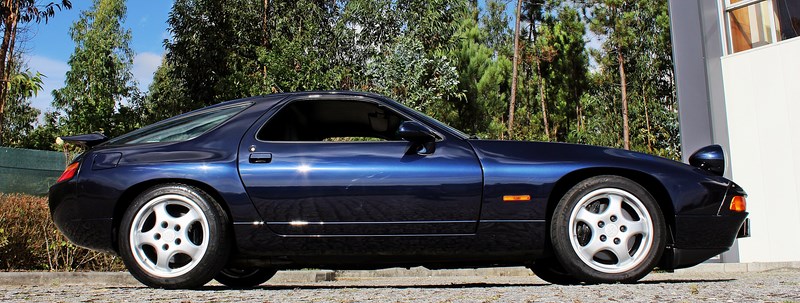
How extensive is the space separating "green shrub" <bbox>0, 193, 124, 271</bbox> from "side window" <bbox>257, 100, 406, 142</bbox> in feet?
16.2

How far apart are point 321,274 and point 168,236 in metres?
5.31

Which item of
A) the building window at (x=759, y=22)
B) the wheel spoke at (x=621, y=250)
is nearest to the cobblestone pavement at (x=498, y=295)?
the wheel spoke at (x=621, y=250)

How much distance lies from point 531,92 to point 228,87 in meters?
21.2

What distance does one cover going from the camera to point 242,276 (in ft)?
18.6

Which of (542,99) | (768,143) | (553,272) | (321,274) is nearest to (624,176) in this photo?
(553,272)

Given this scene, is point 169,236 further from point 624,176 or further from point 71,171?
point 624,176

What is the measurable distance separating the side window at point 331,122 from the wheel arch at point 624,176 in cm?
107

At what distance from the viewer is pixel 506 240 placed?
15.0ft

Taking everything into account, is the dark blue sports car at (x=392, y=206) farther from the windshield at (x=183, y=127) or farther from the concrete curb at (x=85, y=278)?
the concrete curb at (x=85, y=278)

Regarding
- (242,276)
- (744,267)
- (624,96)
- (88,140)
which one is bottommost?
(744,267)

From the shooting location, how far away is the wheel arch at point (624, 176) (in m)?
4.68

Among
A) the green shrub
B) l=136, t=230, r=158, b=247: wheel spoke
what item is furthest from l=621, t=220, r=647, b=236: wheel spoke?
the green shrub

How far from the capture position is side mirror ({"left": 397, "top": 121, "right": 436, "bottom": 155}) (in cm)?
456

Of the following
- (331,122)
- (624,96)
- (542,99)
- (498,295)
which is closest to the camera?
(498,295)
